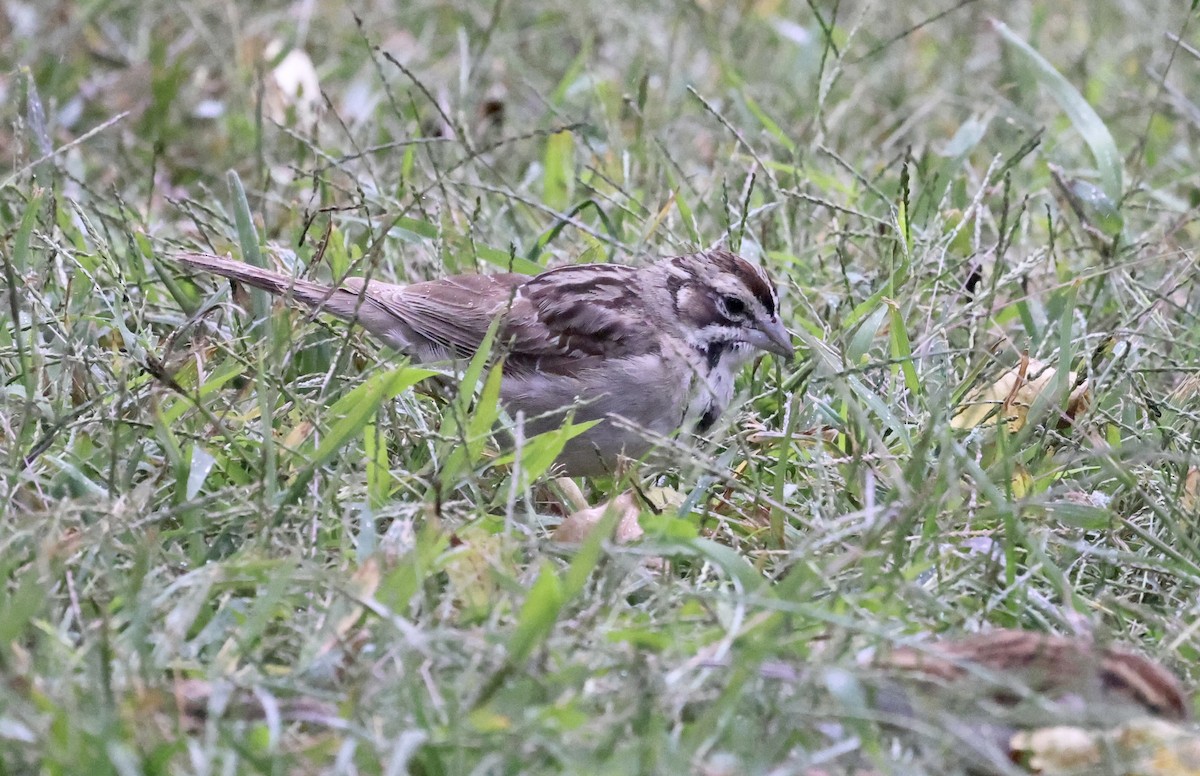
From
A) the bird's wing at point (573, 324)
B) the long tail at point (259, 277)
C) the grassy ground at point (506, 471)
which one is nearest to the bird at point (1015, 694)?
the grassy ground at point (506, 471)

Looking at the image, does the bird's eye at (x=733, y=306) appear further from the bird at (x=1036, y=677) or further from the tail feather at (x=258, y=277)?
the bird at (x=1036, y=677)

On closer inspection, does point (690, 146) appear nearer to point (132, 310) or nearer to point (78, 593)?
point (132, 310)

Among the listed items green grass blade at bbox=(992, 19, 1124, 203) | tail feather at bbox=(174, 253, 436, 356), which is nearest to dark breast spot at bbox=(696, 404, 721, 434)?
tail feather at bbox=(174, 253, 436, 356)

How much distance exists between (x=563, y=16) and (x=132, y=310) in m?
3.87

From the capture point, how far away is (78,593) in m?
2.96

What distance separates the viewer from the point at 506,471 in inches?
152

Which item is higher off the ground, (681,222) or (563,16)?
(563,16)

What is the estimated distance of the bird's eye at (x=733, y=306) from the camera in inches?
169

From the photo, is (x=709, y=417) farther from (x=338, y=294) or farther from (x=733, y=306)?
(x=338, y=294)

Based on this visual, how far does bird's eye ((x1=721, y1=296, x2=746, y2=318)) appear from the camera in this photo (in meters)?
4.28

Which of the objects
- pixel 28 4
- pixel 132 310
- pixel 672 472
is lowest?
pixel 672 472

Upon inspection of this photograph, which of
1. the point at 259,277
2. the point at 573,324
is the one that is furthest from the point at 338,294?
the point at 573,324

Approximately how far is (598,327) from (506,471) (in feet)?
1.96

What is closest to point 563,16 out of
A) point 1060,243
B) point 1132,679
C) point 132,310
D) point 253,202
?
point 253,202
